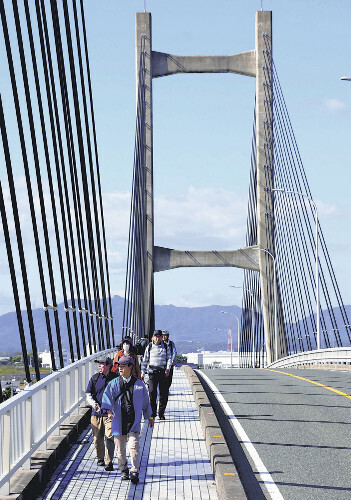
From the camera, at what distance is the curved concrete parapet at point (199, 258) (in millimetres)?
47312

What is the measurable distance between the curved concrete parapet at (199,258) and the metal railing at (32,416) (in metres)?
32.6

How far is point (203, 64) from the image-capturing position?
151 ft

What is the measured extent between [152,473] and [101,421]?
1.26 m

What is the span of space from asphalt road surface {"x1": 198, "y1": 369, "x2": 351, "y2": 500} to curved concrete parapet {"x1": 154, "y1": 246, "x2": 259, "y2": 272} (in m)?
24.2

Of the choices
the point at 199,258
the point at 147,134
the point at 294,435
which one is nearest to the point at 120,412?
the point at 294,435

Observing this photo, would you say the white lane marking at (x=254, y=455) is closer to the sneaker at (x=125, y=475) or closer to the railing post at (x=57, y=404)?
the sneaker at (x=125, y=475)

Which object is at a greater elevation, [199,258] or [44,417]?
[199,258]

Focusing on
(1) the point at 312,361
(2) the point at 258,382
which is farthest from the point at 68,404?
(1) the point at 312,361

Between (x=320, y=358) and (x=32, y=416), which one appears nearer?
(x=32, y=416)

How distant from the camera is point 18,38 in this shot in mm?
14789

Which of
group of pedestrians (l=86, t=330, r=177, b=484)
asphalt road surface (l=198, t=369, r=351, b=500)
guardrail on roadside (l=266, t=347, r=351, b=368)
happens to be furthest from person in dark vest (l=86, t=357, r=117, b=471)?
guardrail on roadside (l=266, t=347, r=351, b=368)

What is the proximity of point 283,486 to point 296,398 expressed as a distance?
382 inches

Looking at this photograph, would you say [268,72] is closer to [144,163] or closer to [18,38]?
[144,163]

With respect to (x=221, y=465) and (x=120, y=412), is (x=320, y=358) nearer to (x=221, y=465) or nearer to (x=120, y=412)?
(x=120, y=412)
